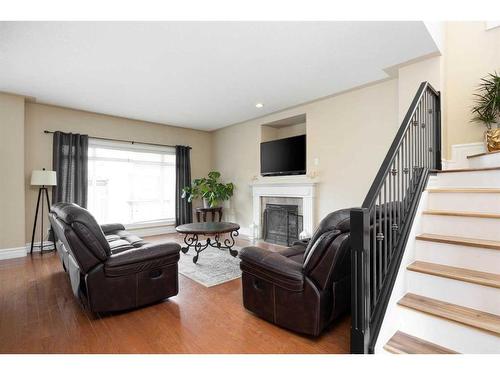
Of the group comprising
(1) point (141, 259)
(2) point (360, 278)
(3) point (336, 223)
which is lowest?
(1) point (141, 259)

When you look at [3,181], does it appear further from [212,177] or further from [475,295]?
[475,295]

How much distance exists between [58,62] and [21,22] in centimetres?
81

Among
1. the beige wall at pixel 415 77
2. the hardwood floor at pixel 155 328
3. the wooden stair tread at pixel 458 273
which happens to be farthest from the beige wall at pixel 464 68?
the hardwood floor at pixel 155 328

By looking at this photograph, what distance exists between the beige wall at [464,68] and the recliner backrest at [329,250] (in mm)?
2436

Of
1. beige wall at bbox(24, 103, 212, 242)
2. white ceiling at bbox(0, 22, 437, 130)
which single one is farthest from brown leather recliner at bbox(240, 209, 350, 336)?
beige wall at bbox(24, 103, 212, 242)

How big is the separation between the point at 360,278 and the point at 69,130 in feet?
18.7

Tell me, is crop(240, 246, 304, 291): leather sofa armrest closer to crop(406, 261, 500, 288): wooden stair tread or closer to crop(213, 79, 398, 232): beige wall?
crop(406, 261, 500, 288): wooden stair tread

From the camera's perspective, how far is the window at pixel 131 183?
537cm

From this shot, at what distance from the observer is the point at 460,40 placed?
318 cm

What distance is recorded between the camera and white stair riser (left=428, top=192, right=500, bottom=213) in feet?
6.39

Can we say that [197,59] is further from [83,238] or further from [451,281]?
[451,281]

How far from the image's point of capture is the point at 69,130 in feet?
16.4

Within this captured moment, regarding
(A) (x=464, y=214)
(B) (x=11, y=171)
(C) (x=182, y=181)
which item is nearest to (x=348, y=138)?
(A) (x=464, y=214)
